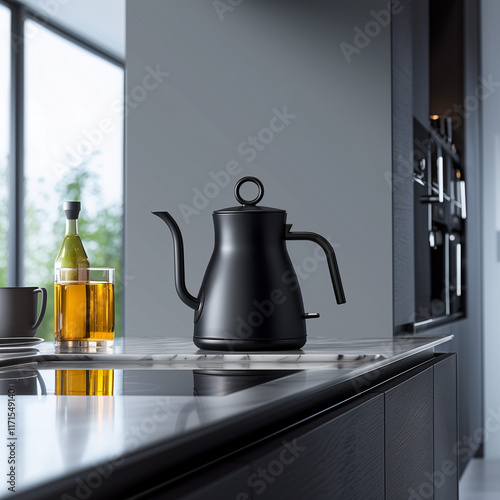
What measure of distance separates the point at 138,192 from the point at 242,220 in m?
0.73

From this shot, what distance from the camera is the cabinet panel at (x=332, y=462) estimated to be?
64 cm

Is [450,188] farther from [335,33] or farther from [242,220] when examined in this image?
[242,220]

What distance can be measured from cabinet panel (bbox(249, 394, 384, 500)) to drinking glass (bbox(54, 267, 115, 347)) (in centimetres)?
54

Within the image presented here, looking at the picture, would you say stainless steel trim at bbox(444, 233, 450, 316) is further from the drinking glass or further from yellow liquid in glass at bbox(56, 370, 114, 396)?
yellow liquid in glass at bbox(56, 370, 114, 396)

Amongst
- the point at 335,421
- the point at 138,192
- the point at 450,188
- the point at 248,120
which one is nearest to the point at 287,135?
the point at 248,120

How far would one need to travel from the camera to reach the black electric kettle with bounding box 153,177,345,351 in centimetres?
122

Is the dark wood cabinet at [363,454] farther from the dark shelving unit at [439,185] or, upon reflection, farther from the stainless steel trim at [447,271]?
the stainless steel trim at [447,271]

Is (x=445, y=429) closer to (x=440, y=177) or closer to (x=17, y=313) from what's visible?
(x=17, y=313)

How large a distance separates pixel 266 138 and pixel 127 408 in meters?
1.33

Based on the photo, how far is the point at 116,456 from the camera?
46 centimetres

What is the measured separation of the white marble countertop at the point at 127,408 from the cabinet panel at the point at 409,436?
0.06 metres

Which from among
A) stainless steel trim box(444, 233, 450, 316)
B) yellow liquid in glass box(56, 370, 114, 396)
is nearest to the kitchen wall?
stainless steel trim box(444, 233, 450, 316)

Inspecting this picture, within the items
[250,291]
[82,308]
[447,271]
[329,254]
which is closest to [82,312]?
[82,308]

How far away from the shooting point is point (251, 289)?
1229mm
